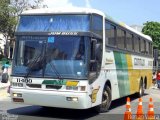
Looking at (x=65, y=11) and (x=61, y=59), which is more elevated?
(x=65, y=11)

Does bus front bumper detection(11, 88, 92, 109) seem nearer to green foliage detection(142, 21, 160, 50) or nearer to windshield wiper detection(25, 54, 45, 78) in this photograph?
windshield wiper detection(25, 54, 45, 78)

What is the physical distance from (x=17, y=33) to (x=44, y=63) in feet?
4.61

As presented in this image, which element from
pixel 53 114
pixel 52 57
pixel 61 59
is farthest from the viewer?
pixel 53 114

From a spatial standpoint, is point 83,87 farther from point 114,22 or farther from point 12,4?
point 12,4

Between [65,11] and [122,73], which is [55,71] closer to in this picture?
[65,11]

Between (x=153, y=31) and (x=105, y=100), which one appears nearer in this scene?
(x=105, y=100)

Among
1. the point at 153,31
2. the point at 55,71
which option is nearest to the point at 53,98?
the point at 55,71

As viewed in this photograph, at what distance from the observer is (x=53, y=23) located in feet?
45.1

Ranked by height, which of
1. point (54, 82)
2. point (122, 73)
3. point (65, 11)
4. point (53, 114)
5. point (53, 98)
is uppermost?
point (65, 11)

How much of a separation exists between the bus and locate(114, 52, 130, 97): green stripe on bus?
200cm

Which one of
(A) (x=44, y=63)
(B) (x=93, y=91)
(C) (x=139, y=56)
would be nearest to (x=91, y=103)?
(B) (x=93, y=91)

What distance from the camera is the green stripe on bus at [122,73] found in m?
16.7

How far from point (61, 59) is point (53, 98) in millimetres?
1169

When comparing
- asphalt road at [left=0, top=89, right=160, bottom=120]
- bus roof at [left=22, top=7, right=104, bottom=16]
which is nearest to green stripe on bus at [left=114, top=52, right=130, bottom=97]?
asphalt road at [left=0, top=89, right=160, bottom=120]
